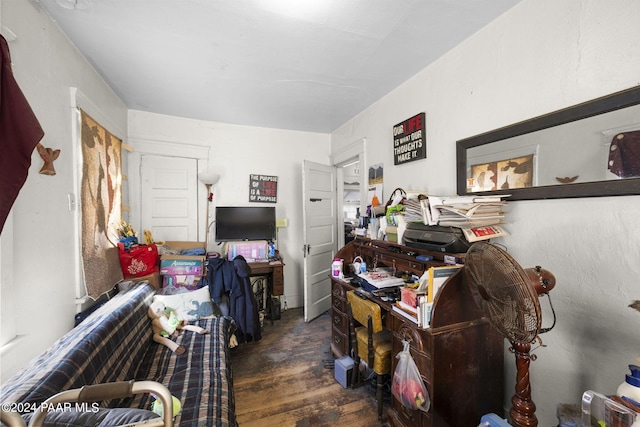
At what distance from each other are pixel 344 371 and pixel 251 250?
182 centimetres

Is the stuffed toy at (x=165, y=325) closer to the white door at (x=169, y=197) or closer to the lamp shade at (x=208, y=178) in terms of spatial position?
the white door at (x=169, y=197)

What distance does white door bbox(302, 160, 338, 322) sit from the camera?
3.25 meters

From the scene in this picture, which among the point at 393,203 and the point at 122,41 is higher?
the point at 122,41

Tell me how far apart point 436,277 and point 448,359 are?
46 centimetres

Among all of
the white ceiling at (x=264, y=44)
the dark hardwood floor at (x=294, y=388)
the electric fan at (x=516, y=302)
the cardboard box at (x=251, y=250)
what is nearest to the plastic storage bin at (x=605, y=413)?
the electric fan at (x=516, y=302)

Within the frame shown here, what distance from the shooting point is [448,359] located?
4.56 feet

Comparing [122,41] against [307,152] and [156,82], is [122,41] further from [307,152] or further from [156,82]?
[307,152]

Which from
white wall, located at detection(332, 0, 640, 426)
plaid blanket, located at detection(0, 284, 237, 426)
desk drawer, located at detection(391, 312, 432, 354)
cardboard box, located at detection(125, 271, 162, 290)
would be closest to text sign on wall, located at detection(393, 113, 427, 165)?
white wall, located at detection(332, 0, 640, 426)

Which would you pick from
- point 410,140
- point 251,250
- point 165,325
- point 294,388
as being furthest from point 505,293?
point 251,250

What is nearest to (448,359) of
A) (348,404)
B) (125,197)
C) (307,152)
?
(348,404)

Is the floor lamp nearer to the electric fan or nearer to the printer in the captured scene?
the printer

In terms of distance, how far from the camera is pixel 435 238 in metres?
1.58

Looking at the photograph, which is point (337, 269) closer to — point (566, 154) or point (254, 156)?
point (566, 154)

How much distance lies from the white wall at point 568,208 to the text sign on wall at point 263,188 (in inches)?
98.4
